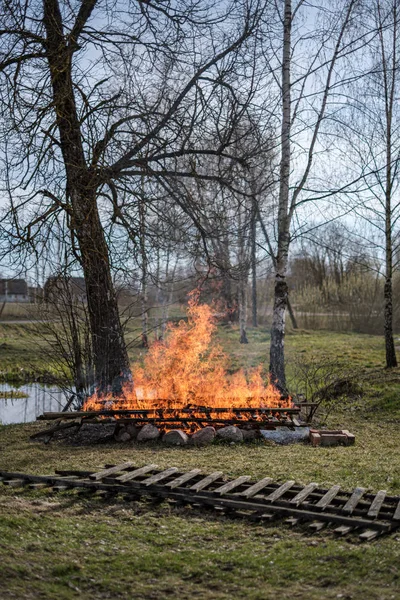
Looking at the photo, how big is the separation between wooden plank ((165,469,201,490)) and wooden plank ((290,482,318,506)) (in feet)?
4.23

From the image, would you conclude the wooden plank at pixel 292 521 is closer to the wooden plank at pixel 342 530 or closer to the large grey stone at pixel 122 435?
the wooden plank at pixel 342 530

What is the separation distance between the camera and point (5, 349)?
25.4 metres

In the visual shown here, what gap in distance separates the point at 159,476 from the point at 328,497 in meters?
1.90

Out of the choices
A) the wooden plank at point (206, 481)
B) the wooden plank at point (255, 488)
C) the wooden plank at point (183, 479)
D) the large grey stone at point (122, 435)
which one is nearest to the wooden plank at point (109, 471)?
the wooden plank at point (183, 479)

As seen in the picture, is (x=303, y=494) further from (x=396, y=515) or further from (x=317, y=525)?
(x=396, y=515)

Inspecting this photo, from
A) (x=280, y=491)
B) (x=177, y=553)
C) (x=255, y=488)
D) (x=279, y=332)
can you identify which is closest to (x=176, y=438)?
(x=255, y=488)

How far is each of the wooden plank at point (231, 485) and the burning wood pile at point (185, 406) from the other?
2757 millimetres

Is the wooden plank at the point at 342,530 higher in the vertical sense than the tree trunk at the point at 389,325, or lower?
lower

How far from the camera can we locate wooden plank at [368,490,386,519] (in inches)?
233

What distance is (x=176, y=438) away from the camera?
9.87m

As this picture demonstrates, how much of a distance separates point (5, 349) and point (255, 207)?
1696cm

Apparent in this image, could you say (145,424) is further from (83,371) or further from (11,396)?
(11,396)

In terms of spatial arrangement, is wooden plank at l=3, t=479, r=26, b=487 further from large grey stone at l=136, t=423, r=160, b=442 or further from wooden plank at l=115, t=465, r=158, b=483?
large grey stone at l=136, t=423, r=160, b=442

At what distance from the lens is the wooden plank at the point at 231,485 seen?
21.9ft
